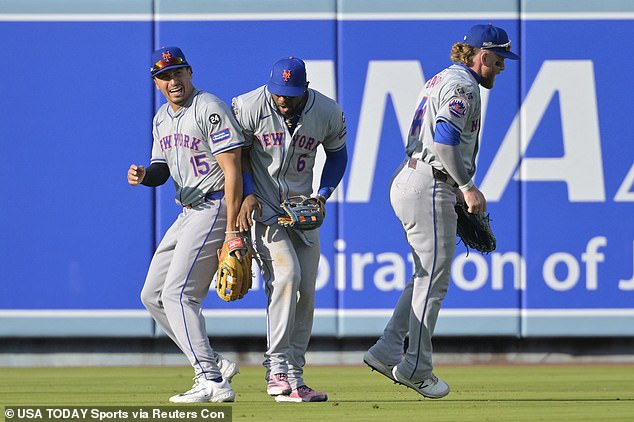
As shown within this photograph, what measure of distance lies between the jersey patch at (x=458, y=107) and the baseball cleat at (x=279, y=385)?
154 cm

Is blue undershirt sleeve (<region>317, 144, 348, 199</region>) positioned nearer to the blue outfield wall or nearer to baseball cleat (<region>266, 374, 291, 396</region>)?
baseball cleat (<region>266, 374, 291, 396</region>)

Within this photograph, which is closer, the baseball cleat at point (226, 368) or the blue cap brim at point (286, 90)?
the blue cap brim at point (286, 90)

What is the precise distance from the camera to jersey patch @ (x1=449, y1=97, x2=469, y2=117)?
21.2 feet

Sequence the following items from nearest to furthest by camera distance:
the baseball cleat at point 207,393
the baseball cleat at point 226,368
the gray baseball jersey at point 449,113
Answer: the baseball cleat at point 207,393
the gray baseball jersey at point 449,113
the baseball cleat at point 226,368

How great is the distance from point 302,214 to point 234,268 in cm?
43

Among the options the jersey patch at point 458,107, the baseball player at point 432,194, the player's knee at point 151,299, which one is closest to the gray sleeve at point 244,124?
the baseball player at point 432,194

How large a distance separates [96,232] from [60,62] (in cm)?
121

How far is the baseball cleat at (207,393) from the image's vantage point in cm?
638

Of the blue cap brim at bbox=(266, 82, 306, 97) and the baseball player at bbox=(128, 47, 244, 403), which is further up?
the blue cap brim at bbox=(266, 82, 306, 97)

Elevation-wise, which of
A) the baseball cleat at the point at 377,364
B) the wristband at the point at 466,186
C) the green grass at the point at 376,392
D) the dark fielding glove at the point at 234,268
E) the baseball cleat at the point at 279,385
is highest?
the wristband at the point at 466,186

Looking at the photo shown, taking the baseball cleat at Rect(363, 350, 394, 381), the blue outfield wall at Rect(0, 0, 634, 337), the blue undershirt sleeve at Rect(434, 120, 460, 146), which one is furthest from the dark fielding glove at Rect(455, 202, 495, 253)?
the blue outfield wall at Rect(0, 0, 634, 337)

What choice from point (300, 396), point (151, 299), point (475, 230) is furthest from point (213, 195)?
point (475, 230)

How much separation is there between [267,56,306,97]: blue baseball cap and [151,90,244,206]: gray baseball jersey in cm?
29

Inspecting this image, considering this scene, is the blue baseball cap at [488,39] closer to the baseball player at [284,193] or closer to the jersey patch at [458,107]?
the jersey patch at [458,107]
